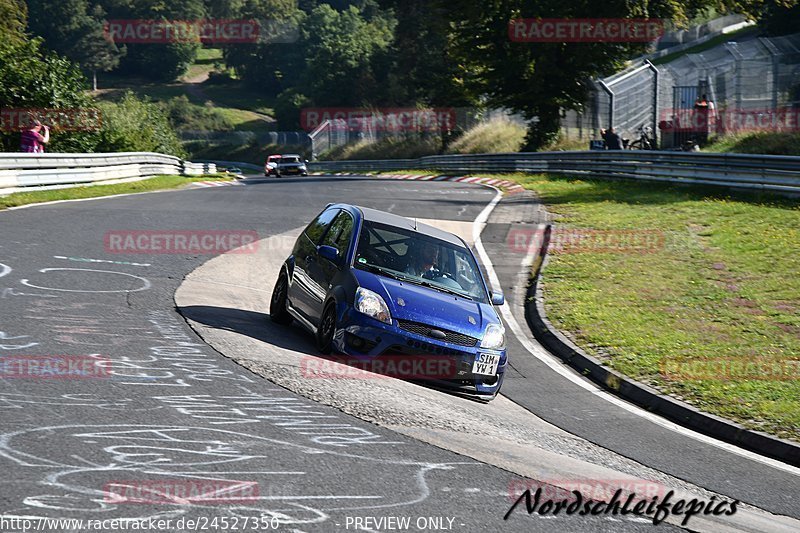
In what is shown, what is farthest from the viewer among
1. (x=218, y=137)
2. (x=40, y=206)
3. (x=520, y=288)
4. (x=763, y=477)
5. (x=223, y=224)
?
(x=218, y=137)

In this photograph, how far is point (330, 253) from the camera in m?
10.4

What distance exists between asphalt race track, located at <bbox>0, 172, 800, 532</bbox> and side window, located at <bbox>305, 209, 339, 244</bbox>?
43.9 inches

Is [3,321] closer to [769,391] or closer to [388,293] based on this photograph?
[388,293]

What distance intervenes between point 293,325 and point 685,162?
18449 mm

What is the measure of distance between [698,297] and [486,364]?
21.2 ft

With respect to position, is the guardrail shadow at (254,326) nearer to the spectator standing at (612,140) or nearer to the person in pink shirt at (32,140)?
the person in pink shirt at (32,140)

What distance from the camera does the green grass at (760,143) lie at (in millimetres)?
28703

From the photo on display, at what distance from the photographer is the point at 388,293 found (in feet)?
31.9

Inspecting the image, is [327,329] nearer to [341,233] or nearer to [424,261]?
[424,261]

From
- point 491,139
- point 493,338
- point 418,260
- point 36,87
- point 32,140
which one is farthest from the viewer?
point 491,139

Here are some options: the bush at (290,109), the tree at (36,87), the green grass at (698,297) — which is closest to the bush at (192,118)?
the bush at (290,109)

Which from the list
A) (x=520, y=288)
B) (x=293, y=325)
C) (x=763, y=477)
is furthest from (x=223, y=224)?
(x=763, y=477)

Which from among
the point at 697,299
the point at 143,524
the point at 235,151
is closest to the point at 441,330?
the point at 143,524

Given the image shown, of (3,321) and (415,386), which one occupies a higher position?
(3,321)
